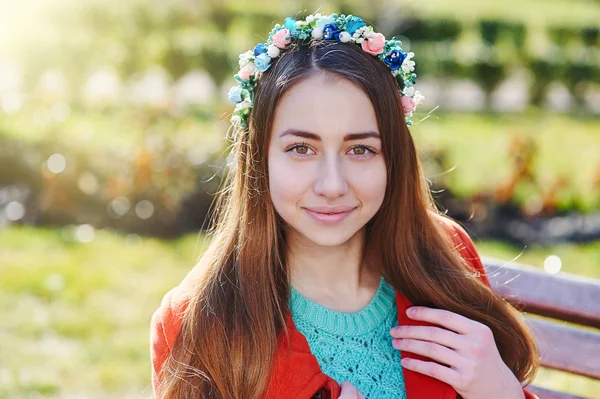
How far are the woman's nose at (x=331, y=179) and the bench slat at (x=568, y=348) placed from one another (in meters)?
1.11

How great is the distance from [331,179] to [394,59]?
0.41 metres

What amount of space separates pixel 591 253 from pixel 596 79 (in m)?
7.64

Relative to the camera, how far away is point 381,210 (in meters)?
2.40

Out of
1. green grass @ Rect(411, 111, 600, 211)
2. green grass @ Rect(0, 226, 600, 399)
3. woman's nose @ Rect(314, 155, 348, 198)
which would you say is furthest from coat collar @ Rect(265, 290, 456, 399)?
green grass @ Rect(411, 111, 600, 211)

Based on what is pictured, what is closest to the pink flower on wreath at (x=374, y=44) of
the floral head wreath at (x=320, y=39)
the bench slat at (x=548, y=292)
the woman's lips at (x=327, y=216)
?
the floral head wreath at (x=320, y=39)

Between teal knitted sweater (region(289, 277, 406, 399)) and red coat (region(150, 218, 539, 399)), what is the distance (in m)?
0.05

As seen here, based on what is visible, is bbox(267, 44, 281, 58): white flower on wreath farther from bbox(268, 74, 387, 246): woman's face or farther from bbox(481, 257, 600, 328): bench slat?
bbox(481, 257, 600, 328): bench slat

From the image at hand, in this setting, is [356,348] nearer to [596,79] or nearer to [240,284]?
[240,284]

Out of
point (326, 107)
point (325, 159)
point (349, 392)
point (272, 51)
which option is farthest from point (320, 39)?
point (349, 392)

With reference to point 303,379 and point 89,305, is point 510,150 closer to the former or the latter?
point 89,305

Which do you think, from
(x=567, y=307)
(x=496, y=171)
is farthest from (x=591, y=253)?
(x=567, y=307)

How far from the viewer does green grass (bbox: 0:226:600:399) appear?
13.7 ft

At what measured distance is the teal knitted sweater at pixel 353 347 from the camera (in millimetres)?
2186

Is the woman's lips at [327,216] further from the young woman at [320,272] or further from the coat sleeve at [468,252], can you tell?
the coat sleeve at [468,252]
